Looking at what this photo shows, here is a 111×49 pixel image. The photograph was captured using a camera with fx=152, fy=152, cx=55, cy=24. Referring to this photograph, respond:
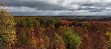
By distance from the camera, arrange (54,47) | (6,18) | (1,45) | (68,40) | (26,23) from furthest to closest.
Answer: (26,23)
(68,40)
(54,47)
(1,45)
(6,18)

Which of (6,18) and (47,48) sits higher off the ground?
(6,18)

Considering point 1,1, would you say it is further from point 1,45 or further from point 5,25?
point 1,45

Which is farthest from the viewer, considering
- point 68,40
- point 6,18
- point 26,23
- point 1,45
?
point 26,23

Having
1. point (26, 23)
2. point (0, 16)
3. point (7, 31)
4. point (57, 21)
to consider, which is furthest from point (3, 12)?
point (57, 21)

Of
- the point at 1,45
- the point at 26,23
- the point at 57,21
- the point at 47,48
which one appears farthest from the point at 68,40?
the point at 57,21

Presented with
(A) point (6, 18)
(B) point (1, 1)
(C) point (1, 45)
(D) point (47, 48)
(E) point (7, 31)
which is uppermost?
(B) point (1, 1)

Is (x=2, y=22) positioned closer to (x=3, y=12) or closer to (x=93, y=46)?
(x=3, y=12)

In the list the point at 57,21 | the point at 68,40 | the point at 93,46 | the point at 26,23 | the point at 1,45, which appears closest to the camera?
the point at 1,45

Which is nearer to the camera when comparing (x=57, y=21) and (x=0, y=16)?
(x=0, y=16)

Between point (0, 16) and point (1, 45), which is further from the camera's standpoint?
point (1, 45)
